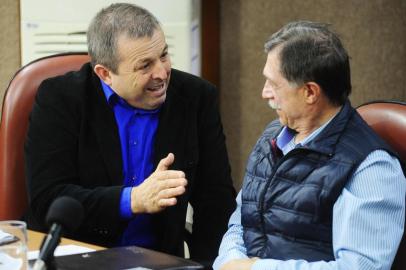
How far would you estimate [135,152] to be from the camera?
7.55 ft

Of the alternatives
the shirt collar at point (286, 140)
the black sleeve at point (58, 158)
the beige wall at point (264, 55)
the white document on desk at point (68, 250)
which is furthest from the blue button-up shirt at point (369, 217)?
the beige wall at point (264, 55)

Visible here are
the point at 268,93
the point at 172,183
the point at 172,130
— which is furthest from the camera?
the point at 172,130

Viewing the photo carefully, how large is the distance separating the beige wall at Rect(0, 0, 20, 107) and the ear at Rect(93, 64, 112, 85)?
4.33 feet

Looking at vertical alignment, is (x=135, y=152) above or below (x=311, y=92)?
below

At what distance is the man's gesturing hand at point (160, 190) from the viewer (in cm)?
200

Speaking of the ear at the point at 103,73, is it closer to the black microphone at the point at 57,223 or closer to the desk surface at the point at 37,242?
the desk surface at the point at 37,242

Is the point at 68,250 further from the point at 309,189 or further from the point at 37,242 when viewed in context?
the point at 309,189

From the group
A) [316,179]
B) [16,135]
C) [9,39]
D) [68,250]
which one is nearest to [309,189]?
[316,179]

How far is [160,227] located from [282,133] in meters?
0.55

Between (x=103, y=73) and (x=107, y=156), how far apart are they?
251 millimetres

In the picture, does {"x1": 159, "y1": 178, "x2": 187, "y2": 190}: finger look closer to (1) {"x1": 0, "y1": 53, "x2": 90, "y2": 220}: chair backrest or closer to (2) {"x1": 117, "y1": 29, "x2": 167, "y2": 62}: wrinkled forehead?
(2) {"x1": 117, "y1": 29, "x2": 167, "y2": 62}: wrinkled forehead

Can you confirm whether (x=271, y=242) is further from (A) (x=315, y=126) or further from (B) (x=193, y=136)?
(B) (x=193, y=136)

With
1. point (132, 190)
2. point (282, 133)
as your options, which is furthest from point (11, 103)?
point (282, 133)

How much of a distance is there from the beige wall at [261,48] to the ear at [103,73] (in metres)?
1.34
